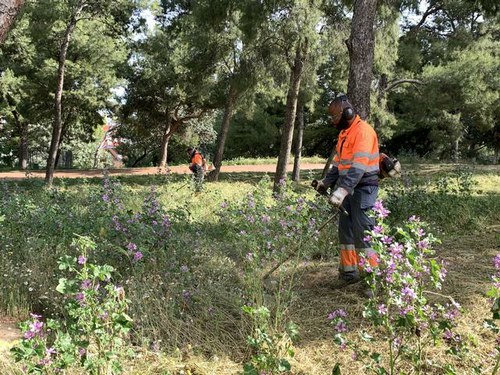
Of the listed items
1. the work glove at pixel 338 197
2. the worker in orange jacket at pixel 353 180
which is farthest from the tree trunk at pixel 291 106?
the work glove at pixel 338 197

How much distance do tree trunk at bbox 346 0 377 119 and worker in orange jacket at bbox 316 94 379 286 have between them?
265 cm

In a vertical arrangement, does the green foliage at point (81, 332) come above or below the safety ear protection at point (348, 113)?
below

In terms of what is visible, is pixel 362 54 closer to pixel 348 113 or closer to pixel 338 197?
pixel 348 113

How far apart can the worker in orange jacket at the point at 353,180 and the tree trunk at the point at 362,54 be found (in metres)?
2.65

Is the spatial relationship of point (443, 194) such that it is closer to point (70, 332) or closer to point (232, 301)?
point (232, 301)

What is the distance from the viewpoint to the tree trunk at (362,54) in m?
7.18

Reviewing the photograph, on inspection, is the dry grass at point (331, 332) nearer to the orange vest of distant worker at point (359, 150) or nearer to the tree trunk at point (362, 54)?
the orange vest of distant worker at point (359, 150)

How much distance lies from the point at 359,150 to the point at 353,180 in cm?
31

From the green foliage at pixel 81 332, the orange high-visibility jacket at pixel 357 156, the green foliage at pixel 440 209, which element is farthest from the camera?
the green foliage at pixel 440 209

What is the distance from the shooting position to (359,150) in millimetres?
4406

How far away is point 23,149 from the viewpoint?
3247 cm

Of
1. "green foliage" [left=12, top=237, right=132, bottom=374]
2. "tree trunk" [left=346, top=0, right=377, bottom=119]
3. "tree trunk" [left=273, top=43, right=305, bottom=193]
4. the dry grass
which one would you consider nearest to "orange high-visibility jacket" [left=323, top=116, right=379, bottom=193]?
the dry grass

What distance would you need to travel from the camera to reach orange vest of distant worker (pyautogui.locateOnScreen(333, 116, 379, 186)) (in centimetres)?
439

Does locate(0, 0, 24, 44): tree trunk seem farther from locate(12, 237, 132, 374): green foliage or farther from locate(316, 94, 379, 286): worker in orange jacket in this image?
locate(316, 94, 379, 286): worker in orange jacket
